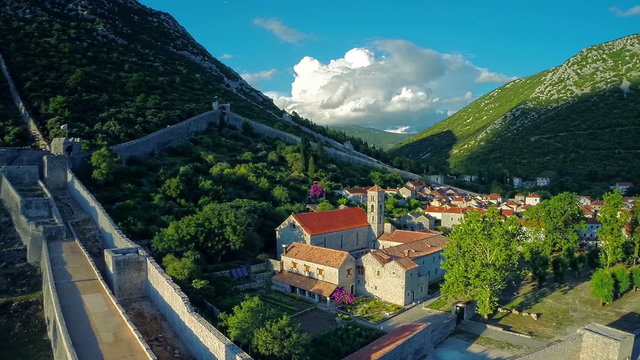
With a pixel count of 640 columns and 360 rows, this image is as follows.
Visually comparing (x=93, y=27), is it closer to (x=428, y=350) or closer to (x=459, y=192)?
(x=459, y=192)

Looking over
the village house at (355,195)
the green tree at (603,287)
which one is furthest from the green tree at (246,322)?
the village house at (355,195)

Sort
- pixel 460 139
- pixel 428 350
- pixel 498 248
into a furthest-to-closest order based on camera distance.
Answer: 1. pixel 460 139
2. pixel 498 248
3. pixel 428 350

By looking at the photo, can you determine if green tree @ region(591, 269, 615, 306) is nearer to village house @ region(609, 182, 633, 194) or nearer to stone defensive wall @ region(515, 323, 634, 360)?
stone defensive wall @ region(515, 323, 634, 360)

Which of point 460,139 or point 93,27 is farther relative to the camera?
point 460,139

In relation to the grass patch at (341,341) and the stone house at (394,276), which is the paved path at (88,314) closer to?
the grass patch at (341,341)

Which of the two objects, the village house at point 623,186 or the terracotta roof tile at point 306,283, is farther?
the village house at point 623,186

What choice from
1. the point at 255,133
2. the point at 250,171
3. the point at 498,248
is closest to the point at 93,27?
the point at 255,133
